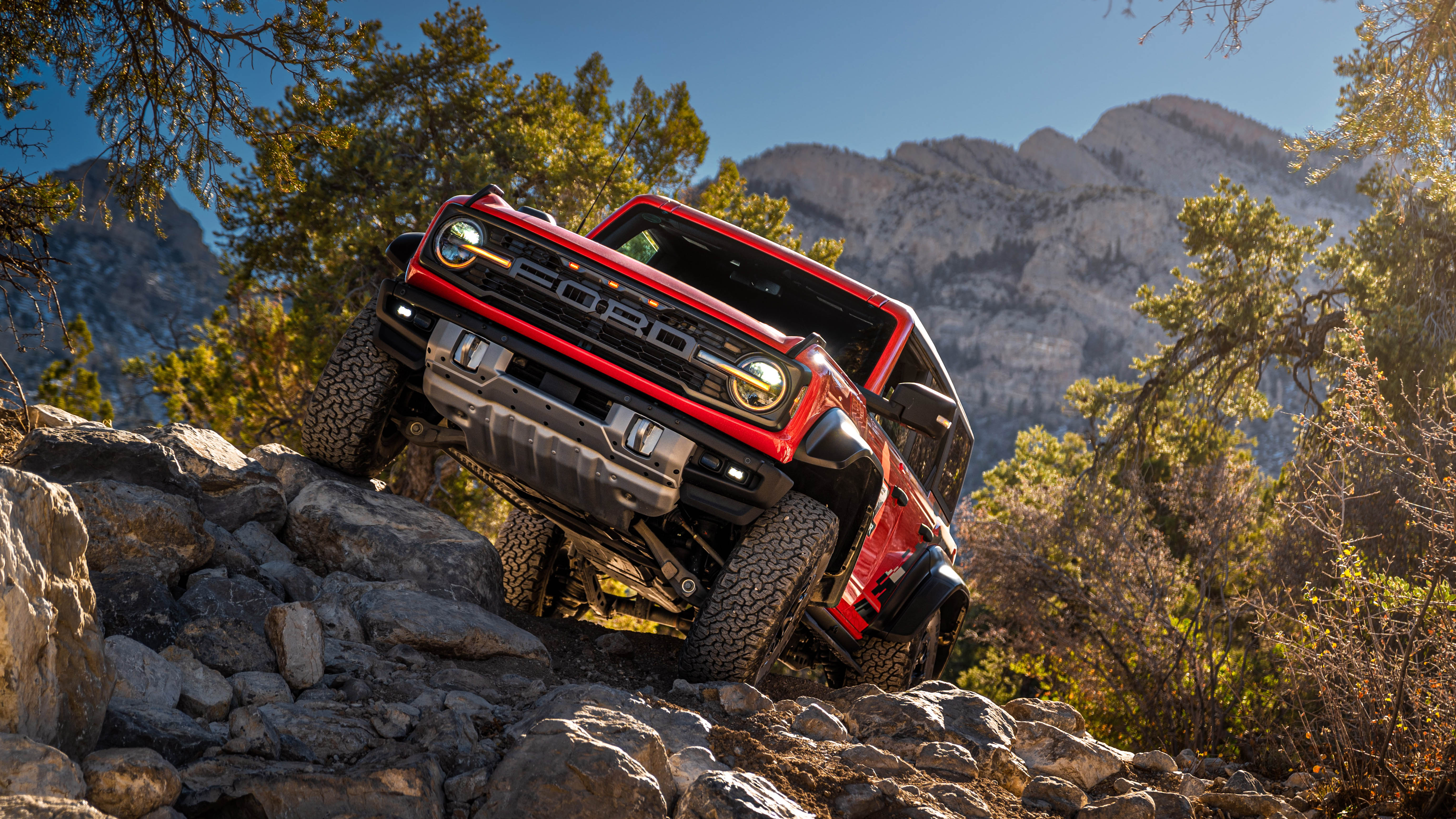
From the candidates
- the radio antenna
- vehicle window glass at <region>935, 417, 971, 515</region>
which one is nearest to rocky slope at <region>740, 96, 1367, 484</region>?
the radio antenna

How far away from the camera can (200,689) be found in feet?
9.22

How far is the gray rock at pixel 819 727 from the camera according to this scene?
3795 mm

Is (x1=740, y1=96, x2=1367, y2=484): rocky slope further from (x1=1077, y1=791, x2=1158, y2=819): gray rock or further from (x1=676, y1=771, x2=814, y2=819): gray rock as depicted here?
(x1=676, y1=771, x2=814, y2=819): gray rock

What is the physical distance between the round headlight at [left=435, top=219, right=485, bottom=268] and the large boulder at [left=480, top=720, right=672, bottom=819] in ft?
7.46

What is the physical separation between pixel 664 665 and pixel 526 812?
298 cm

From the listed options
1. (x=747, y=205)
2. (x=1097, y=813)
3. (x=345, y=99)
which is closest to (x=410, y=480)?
(x=345, y=99)

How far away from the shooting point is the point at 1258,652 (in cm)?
865

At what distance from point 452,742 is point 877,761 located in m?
1.54

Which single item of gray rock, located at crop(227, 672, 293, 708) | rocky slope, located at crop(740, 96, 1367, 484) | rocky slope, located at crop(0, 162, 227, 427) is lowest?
rocky slope, located at crop(0, 162, 227, 427)

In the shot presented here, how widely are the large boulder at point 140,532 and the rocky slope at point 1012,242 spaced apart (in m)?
74.8

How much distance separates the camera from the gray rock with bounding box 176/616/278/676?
308cm

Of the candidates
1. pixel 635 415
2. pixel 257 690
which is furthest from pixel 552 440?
pixel 257 690

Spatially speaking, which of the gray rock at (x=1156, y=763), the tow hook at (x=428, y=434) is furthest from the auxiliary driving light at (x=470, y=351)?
the gray rock at (x=1156, y=763)

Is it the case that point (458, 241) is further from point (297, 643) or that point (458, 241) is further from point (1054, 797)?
point (1054, 797)
